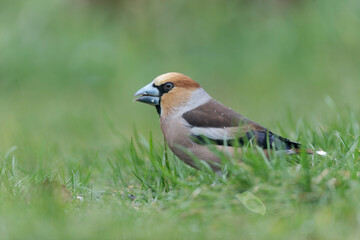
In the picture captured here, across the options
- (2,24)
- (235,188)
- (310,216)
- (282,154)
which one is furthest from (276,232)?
(2,24)

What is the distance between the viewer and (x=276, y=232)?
339cm

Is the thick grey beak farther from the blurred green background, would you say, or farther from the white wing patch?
the blurred green background

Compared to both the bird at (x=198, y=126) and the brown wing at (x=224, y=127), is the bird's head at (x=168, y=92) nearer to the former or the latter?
the bird at (x=198, y=126)

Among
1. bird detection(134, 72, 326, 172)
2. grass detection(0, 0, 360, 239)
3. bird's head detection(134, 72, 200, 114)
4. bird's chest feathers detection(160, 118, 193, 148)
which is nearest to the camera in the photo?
grass detection(0, 0, 360, 239)

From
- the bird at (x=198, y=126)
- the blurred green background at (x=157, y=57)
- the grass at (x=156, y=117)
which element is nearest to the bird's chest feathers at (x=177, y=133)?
the bird at (x=198, y=126)

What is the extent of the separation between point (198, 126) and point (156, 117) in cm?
435

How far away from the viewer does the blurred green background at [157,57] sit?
9031mm

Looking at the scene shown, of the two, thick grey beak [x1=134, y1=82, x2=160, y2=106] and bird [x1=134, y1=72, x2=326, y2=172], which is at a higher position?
thick grey beak [x1=134, y1=82, x2=160, y2=106]

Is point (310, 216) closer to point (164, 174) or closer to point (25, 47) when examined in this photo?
point (164, 174)

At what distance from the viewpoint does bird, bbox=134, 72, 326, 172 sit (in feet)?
15.1

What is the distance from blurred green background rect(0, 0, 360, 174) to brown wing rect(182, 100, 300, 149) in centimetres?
344

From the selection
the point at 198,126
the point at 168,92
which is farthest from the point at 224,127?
the point at 168,92

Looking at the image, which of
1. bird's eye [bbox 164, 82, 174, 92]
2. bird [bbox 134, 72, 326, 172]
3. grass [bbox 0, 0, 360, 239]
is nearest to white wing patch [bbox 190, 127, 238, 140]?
bird [bbox 134, 72, 326, 172]

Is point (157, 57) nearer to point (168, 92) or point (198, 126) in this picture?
point (168, 92)
